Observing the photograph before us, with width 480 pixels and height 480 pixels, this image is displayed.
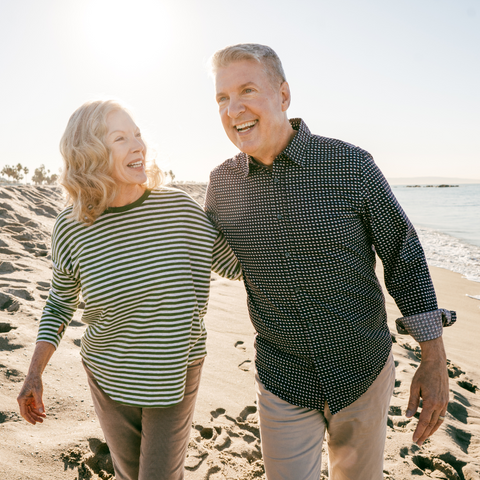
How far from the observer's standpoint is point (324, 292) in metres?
1.80

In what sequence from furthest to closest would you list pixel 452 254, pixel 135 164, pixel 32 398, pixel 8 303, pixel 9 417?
pixel 452 254 < pixel 8 303 < pixel 9 417 < pixel 135 164 < pixel 32 398

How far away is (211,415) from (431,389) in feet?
6.10

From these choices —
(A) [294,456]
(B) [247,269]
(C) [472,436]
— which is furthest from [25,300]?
(C) [472,436]

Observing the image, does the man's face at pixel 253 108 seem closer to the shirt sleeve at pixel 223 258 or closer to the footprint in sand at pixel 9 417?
the shirt sleeve at pixel 223 258

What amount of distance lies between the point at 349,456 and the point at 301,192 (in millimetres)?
1375

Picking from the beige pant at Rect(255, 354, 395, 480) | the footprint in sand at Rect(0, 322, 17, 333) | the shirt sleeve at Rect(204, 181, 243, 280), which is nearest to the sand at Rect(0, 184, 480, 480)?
the footprint in sand at Rect(0, 322, 17, 333)

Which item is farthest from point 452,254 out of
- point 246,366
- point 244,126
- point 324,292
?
point 244,126

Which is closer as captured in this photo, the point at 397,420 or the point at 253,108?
the point at 253,108

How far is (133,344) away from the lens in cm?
175

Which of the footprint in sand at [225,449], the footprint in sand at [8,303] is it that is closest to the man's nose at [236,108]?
the footprint in sand at [225,449]

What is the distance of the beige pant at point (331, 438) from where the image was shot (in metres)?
1.82

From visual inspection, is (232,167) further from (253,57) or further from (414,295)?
(414,295)

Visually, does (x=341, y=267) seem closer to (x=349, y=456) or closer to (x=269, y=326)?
(x=269, y=326)

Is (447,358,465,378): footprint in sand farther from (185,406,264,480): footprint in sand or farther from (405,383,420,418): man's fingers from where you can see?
(405,383,420,418): man's fingers
